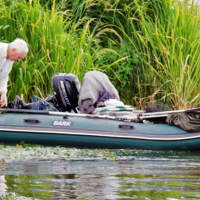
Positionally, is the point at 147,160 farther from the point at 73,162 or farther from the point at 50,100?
the point at 50,100

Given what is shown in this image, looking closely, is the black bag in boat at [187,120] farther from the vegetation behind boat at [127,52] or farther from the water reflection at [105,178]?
the vegetation behind boat at [127,52]

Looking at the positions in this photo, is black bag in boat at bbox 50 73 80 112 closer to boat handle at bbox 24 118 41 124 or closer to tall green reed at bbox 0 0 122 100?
boat handle at bbox 24 118 41 124

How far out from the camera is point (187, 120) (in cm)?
585

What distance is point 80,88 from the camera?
6.19 metres

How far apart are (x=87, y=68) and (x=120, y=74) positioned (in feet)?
4.73

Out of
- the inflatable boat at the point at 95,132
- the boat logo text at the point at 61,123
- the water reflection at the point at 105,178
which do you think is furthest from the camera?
the boat logo text at the point at 61,123

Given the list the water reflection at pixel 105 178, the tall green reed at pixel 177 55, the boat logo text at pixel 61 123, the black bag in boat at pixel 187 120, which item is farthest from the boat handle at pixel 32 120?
the tall green reed at pixel 177 55

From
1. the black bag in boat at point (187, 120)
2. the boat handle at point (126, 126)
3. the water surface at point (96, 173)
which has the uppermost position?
the black bag in boat at point (187, 120)

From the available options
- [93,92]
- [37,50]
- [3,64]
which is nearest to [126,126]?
[93,92]

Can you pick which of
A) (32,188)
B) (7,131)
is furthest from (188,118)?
(32,188)

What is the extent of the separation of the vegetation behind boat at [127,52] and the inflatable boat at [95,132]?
101cm

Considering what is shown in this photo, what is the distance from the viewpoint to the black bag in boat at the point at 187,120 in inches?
229

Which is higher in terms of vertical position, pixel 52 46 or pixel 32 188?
pixel 52 46

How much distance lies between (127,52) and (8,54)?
4060 millimetres
